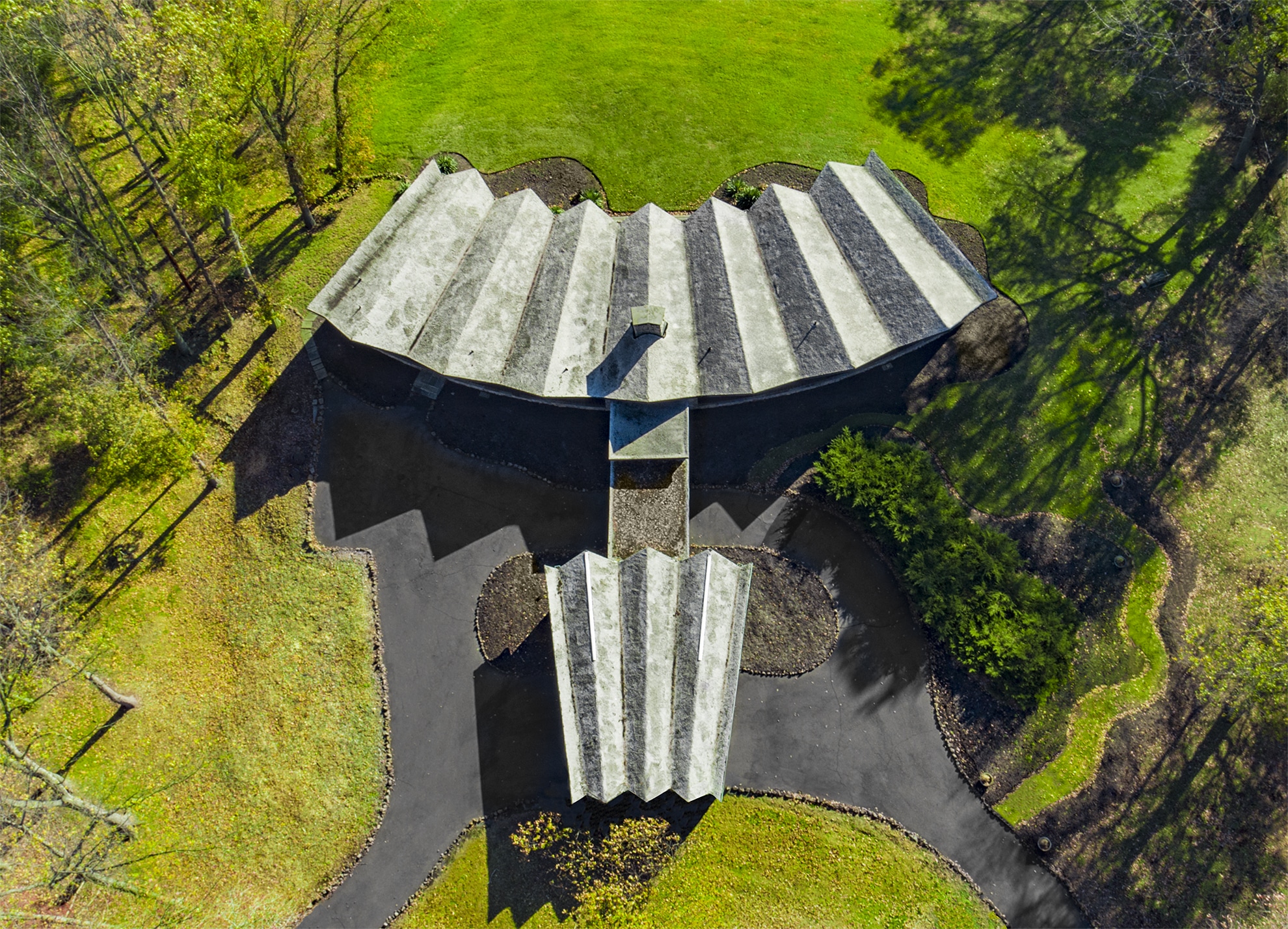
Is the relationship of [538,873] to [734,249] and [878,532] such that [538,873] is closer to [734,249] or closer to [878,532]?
[878,532]

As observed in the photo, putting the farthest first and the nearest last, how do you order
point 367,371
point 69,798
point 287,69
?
point 367,371
point 287,69
point 69,798

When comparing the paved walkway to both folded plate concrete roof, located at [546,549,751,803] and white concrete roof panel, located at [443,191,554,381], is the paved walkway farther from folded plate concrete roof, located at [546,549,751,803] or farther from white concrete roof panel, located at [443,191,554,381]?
white concrete roof panel, located at [443,191,554,381]

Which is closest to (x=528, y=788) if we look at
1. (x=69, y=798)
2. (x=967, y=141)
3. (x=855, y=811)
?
(x=855, y=811)

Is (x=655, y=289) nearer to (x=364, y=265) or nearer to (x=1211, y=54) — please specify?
(x=364, y=265)

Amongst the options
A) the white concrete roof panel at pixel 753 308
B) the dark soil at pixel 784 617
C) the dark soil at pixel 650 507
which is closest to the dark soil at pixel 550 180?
the white concrete roof panel at pixel 753 308

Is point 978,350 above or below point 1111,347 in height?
above

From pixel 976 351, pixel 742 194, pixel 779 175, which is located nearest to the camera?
pixel 976 351

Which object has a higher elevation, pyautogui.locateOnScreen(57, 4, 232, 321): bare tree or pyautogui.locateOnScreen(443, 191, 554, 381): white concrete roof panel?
pyautogui.locateOnScreen(57, 4, 232, 321): bare tree

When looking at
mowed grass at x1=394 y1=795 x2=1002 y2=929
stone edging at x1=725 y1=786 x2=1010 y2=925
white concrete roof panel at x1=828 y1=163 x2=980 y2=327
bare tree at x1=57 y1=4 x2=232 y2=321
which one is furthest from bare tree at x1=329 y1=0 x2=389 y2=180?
stone edging at x1=725 y1=786 x2=1010 y2=925
